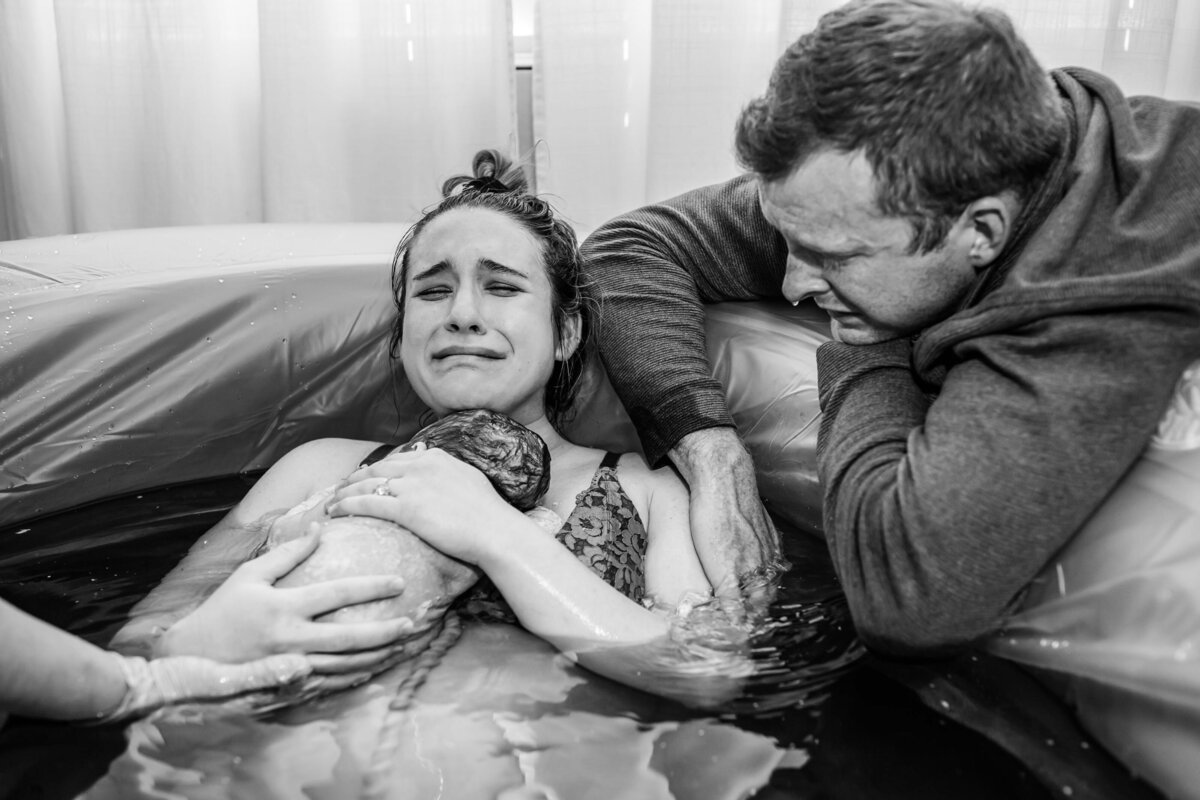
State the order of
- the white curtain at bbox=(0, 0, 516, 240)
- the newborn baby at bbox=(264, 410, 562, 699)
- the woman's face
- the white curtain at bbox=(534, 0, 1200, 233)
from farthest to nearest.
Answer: the white curtain at bbox=(0, 0, 516, 240)
the white curtain at bbox=(534, 0, 1200, 233)
the woman's face
the newborn baby at bbox=(264, 410, 562, 699)

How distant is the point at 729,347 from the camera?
155 centimetres

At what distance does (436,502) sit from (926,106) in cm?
59

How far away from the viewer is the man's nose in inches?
42.2

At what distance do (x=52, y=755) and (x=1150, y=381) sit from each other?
3.03 ft

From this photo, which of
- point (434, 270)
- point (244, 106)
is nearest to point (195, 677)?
point (434, 270)

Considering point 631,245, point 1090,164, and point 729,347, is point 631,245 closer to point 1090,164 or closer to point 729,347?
point 729,347

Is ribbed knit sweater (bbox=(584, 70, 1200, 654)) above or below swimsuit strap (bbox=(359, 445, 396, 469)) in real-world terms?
above

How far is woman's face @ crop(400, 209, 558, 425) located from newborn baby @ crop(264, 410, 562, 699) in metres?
0.06

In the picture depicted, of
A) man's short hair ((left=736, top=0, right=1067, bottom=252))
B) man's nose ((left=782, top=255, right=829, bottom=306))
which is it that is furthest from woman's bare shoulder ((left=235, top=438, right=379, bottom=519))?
man's short hair ((left=736, top=0, right=1067, bottom=252))

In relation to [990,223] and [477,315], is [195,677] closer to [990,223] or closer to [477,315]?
[477,315]

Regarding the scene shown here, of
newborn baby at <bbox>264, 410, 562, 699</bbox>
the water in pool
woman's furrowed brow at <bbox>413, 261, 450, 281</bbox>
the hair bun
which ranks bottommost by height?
the water in pool

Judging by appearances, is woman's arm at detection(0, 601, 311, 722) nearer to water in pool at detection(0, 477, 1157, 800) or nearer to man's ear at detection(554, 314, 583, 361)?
water in pool at detection(0, 477, 1157, 800)

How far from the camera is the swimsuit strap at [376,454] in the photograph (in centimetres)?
146

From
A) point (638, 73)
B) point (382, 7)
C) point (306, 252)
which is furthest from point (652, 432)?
point (382, 7)
